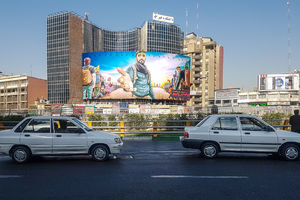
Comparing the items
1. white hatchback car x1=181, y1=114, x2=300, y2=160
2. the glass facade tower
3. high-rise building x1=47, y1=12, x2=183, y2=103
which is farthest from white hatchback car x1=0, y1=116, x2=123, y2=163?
the glass facade tower

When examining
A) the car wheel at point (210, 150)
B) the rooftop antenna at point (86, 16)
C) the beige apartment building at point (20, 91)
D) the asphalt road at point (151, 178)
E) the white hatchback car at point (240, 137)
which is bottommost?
the asphalt road at point (151, 178)

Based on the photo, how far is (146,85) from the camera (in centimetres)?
8981

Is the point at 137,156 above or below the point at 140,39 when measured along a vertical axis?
below

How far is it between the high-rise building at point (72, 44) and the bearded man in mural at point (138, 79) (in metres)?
20.9

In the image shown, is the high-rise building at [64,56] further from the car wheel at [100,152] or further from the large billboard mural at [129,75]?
the car wheel at [100,152]

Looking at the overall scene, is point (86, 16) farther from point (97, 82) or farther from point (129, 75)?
point (129, 75)

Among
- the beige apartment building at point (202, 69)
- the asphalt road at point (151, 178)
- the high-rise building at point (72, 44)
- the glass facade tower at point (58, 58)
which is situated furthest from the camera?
the beige apartment building at point (202, 69)

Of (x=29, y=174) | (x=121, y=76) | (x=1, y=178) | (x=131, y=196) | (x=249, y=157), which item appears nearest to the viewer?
(x=131, y=196)

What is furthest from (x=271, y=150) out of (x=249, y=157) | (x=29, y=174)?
(x=29, y=174)

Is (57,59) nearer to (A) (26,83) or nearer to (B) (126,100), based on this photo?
(A) (26,83)

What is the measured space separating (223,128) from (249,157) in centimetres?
162

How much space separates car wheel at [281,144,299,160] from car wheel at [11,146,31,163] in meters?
8.74

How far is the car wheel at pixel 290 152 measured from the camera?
27.8 ft

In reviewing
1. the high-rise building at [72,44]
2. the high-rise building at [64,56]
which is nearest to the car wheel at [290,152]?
the high-rise building at [72,44]
